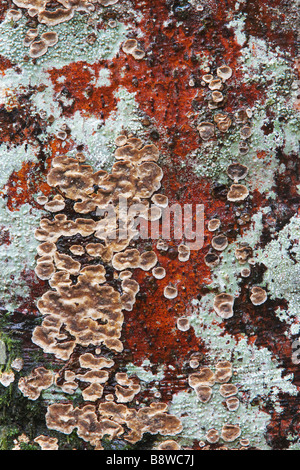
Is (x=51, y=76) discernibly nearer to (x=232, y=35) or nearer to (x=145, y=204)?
(x=145, y=204)

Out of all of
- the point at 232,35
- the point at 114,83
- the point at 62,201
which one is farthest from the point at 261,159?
the point at 62,201

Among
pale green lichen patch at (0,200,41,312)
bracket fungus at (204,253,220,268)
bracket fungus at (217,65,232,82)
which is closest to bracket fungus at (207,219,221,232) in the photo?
bracket fungus at (204,253,220,268)

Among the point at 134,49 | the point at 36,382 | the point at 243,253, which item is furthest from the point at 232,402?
the point at 134,49

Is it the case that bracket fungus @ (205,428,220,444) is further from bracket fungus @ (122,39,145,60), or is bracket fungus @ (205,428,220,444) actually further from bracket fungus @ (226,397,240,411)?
bracket fungus @ (122,39,145,60)

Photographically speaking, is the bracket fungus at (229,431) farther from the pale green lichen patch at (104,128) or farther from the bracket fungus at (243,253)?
the pale green lichen patch at (104,128)

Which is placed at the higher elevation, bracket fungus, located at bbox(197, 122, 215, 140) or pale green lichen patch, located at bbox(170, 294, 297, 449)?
bracket fungus, located at bbox(197, 122, 215, 140)

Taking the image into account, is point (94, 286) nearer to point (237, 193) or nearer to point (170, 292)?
point (170, 292)

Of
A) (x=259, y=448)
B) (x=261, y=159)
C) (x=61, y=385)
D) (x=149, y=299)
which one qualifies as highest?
(x=261, y=159)

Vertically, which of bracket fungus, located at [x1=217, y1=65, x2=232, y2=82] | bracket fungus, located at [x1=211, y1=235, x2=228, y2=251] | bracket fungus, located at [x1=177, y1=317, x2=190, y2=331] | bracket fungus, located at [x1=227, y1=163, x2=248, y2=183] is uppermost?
bracket fungus, located at [x1=217, y1=65, x2=232, y2=82]
